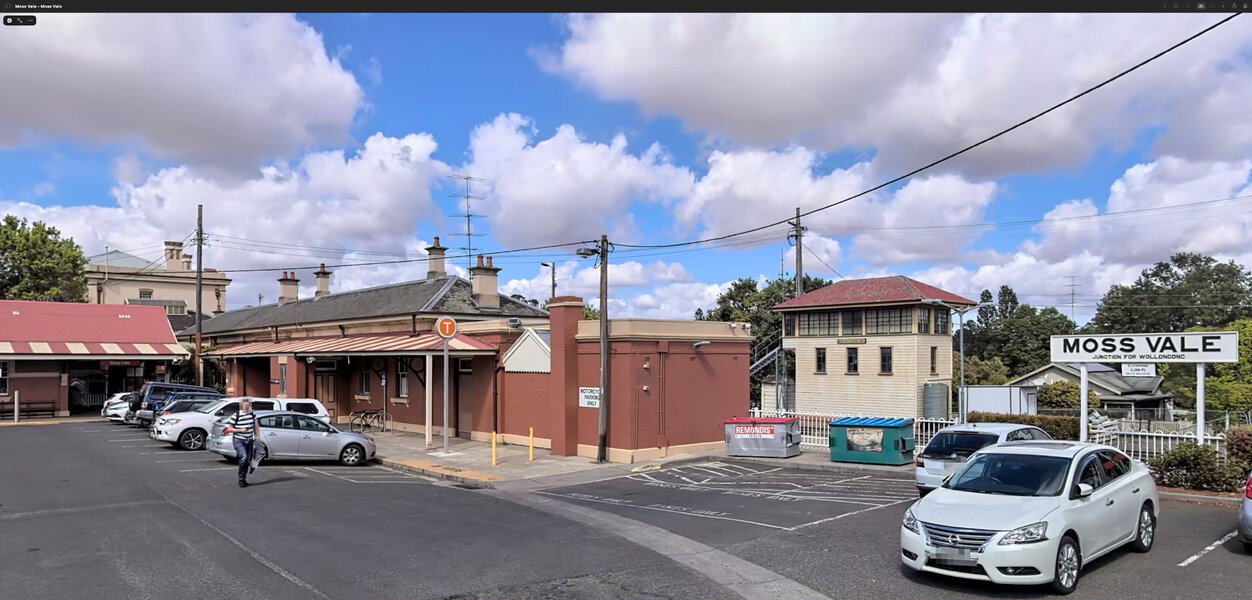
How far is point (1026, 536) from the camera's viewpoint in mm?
7902

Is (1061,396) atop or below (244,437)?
below

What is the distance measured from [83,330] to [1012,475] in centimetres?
4250

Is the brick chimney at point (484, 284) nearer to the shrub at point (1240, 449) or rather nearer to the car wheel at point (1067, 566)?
the shrub at point (1240, 449)

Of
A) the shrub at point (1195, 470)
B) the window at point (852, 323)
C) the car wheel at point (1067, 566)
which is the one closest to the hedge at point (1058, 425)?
the shrub at point (1195, 470)

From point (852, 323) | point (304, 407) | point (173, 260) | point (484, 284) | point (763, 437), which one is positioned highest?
point (173, 260)

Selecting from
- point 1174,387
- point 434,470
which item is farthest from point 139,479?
point 1174,387

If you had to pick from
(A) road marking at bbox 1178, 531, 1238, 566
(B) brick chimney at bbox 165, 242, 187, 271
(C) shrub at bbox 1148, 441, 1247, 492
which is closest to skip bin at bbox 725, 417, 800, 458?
(C) shrub at bbox 1148, 441, 1247, 492

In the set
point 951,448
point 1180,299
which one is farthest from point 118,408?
point 1180,299

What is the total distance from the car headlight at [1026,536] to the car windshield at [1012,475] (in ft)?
3.11

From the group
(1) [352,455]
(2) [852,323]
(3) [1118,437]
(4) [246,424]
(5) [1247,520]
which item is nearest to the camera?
(5) [1247,520]

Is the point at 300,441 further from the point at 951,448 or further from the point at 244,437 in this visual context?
the point at 951,448

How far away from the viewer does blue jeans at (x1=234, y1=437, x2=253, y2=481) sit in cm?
1526

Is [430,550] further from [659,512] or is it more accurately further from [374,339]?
[374,339]

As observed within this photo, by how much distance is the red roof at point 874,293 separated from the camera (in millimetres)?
42188
